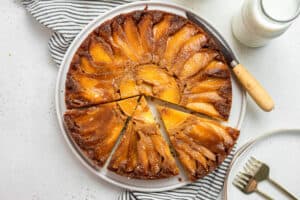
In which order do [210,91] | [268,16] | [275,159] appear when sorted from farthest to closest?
[275,159]
[210,91]
[268,16]

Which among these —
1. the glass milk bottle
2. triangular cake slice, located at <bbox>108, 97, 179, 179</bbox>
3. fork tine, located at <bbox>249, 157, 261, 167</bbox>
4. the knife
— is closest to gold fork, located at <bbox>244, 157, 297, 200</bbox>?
fork tine, located at <bbox>249, 157, 261, 167</bbox>

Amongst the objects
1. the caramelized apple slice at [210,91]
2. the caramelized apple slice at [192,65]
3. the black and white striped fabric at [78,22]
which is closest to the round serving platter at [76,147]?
the black and white striped fabric at [78,22]

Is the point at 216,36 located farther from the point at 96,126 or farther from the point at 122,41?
the point at 96,126

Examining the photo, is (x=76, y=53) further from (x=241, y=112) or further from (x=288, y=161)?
(x=288, y=161)

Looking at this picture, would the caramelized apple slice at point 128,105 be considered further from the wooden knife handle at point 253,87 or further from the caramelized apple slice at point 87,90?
the wooden knife handle at point 253,87

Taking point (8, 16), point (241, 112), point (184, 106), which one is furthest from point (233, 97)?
point (8, 16)

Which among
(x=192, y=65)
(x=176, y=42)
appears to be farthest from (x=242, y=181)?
(x=176, y=42)
